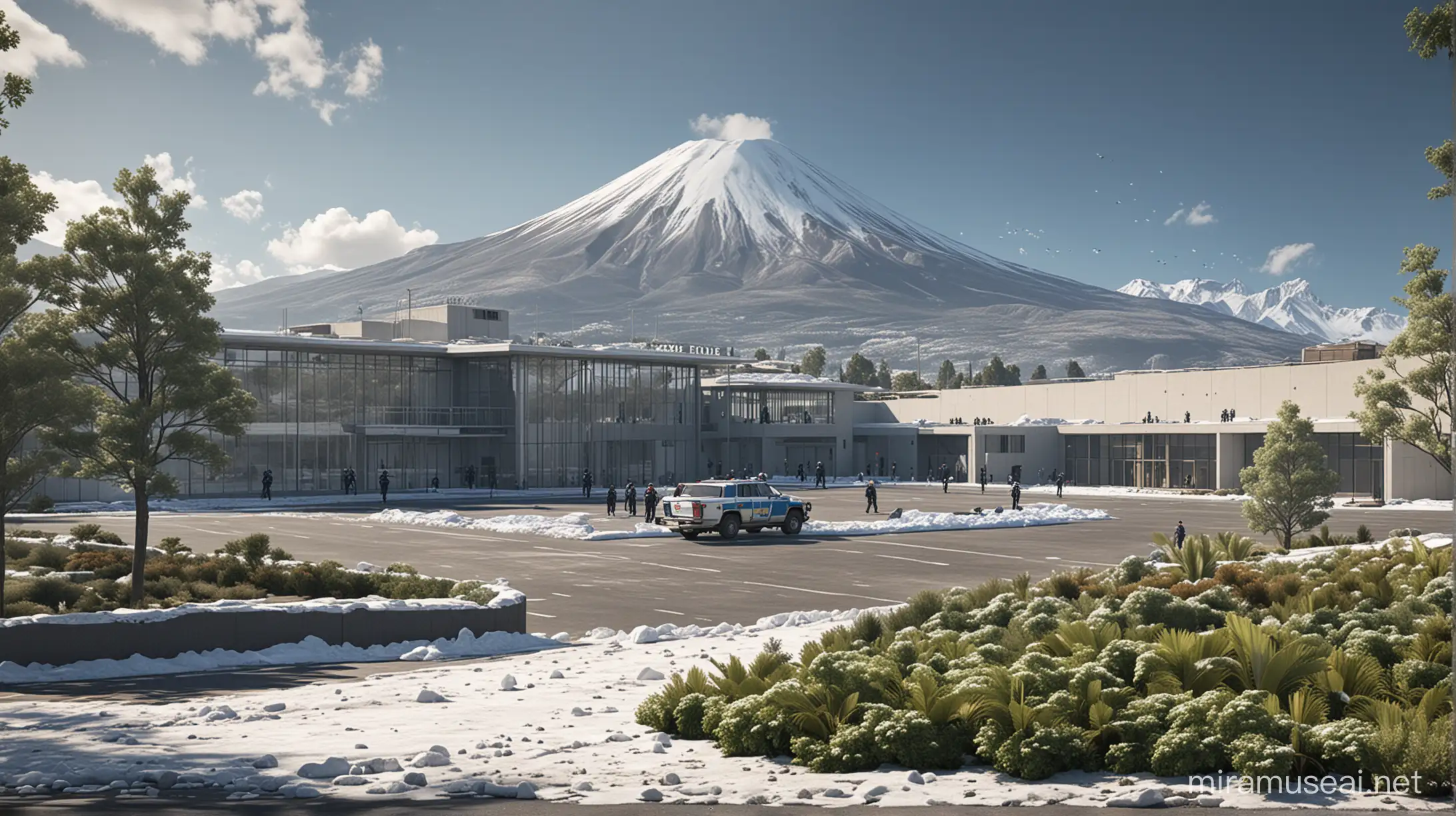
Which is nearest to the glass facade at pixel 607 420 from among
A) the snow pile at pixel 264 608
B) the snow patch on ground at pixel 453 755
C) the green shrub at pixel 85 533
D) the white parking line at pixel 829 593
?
the green shrub at pixel 85 533

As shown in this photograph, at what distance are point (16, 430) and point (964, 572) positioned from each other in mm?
19117

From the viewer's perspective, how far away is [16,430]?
728 inches

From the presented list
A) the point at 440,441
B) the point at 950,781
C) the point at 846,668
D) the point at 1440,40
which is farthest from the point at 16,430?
the point at 440,441

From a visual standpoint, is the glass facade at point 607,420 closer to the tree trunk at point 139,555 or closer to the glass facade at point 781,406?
the glass facade at point 781,406

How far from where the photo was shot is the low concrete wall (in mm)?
16031

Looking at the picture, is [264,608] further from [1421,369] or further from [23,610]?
[1421,369]

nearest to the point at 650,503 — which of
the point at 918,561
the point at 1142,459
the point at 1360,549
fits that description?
the point at 918,561

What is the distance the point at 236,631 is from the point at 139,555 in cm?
395

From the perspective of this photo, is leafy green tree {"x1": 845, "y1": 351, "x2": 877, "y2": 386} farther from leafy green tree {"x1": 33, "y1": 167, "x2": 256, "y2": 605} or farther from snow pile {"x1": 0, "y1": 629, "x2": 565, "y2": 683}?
snow pile {"x1": 0, "y1": 629, "x2": 565, "y2": 683}

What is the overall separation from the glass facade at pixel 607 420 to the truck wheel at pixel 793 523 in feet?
114

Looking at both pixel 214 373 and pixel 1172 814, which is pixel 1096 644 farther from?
pixel 214 373

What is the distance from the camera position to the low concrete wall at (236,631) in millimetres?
16031

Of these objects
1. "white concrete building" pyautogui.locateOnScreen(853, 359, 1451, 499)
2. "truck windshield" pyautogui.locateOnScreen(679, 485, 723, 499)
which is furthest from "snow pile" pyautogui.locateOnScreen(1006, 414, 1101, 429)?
"truck windshield" pyautogui.locateOnScreen(679, 485, 723, 499)

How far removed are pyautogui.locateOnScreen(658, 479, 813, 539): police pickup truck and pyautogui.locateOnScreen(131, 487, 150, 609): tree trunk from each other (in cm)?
2044
